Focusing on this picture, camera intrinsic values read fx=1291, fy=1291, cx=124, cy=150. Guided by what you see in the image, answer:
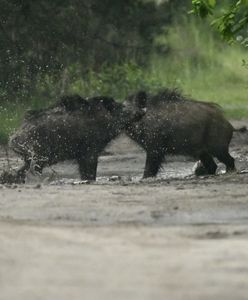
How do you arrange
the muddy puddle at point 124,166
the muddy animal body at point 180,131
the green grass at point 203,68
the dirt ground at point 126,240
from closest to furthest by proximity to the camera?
the dirt ground at point 126,240, the muddy puddle at point 124,166, the muddy animal body at point 180,131, the green grass at point 203,68

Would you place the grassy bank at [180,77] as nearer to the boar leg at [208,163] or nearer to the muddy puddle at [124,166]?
the muddy puddle at [124,166]

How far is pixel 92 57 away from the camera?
77.2 feet

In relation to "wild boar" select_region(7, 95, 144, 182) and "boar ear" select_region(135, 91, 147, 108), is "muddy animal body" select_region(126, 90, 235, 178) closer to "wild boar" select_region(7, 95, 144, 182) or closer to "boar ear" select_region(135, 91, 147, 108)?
"boar ear" select_region(135, 91, 147, 108)

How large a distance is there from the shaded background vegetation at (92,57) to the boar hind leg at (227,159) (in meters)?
4.51

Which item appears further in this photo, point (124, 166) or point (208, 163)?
point (124, 166)

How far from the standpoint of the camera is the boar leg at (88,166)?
14.8m

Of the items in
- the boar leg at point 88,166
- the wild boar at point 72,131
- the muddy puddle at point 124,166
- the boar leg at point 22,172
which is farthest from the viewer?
the muddy puddle at point 124,166

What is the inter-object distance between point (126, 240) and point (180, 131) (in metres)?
7.18

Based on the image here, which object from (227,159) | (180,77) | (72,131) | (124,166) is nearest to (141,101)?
(72,131)

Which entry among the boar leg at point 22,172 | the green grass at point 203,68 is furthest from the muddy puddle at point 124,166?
the green grass at point 203,68

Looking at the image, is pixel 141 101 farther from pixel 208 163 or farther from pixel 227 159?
pixel 227 159

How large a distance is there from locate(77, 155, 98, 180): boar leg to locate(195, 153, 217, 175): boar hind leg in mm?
1455

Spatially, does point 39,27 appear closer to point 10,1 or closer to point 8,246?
point 10,1

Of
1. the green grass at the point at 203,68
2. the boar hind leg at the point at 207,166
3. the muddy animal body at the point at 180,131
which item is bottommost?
the green grass at the point at 203,68
